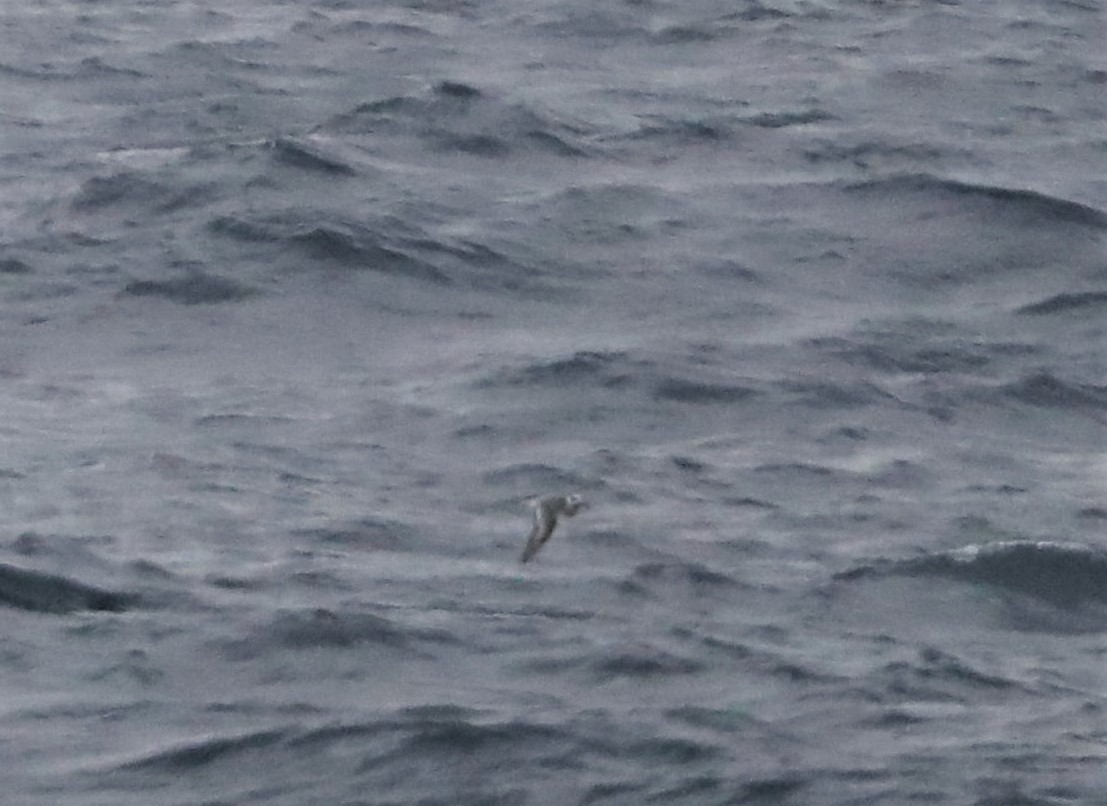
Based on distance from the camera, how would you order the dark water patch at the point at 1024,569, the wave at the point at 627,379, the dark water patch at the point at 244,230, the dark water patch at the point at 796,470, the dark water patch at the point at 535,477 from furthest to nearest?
the dark water patch at the point at 244,230 → the wave at the point at 627,379 → the dark water patch at the point at 796,470 → the dark water patch at the point at 535,477 → the dark water patch at the point at 1024,569

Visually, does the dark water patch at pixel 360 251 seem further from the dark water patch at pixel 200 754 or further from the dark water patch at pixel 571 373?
the dark water patch at pixel 200 754

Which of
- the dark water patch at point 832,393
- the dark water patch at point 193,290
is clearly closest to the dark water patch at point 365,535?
the dark water patch at point 832,393

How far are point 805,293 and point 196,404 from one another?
5.40 meters

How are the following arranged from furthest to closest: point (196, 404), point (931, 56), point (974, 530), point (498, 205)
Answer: point (931, 56) → point (498, 205) → point (196, 404) → point (974, 530)

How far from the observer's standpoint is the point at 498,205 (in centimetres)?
2630

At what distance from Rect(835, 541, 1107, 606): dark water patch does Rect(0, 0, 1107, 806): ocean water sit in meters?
0.03

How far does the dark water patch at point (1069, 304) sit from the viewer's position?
78.7 ft

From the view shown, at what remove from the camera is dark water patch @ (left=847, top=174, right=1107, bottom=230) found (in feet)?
85.4

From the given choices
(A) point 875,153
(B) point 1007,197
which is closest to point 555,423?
(B) point 1007,197

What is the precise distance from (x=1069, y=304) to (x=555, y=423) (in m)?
4.96

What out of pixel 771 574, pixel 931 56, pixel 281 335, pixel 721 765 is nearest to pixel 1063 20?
pixel 931 56

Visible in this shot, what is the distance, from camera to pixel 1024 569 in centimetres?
1942

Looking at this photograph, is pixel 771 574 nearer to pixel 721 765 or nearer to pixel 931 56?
pixel 721 765

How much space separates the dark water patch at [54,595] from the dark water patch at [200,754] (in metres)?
1.84
